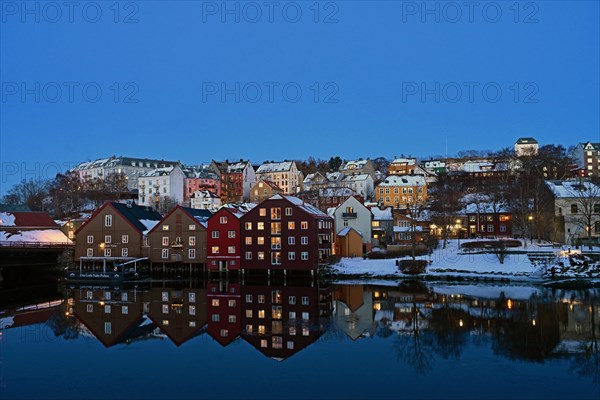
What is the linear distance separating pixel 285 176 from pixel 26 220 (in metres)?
67.5

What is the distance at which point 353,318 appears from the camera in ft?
102

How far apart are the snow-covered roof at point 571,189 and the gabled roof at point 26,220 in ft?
210

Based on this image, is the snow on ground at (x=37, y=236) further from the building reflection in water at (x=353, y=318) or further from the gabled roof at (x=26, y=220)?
the building reflection in water at (x=353, y=318)

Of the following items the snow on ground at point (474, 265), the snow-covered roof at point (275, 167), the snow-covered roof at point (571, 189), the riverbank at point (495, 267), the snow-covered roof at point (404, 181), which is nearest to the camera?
the riverbank at point (495, 267)

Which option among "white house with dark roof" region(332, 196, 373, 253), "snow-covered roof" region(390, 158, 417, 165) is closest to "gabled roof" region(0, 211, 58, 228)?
"white house with dark roof" region(332, 196, 373, 253)

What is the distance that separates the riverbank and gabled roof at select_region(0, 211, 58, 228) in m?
41.2

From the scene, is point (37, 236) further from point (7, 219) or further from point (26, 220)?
point (7, 219)

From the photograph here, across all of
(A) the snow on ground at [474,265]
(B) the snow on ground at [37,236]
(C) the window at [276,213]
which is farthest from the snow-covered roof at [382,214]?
(B) the snow on ground at [37,236]

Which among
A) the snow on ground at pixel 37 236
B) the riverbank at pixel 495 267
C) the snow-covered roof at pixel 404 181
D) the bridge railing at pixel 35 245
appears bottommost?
the riverbank at pixel 495 267

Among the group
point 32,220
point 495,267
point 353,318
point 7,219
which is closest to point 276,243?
point 495,267

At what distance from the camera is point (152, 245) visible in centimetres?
6266

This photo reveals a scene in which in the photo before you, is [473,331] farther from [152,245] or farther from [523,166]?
[523,166]

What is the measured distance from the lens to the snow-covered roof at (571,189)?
61281 mm

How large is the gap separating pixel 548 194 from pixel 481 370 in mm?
52101
